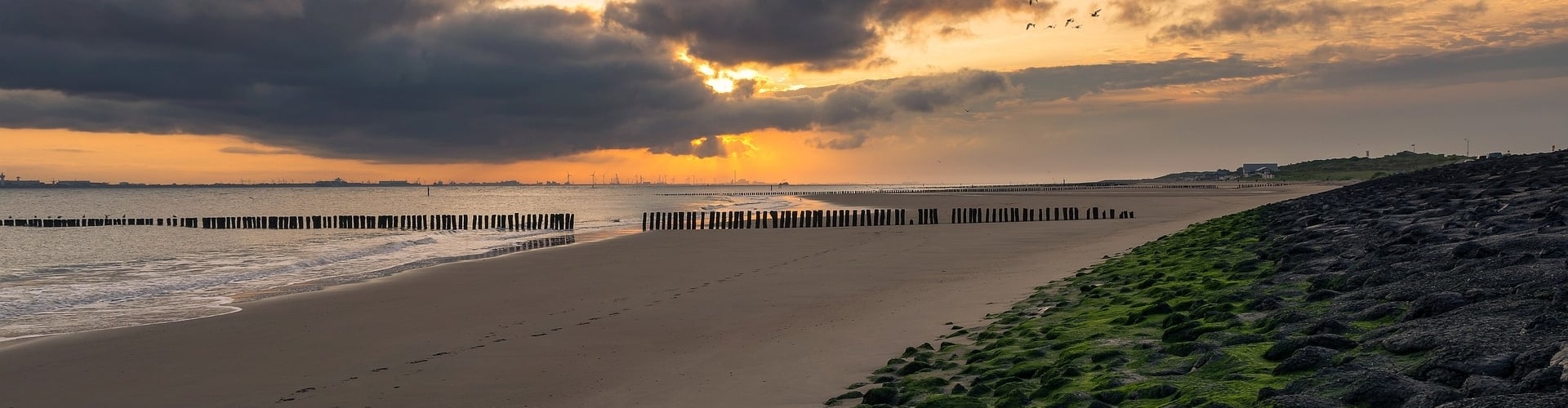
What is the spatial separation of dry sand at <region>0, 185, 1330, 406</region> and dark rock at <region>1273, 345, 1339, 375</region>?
11.1 ft

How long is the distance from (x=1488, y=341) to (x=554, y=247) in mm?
27929

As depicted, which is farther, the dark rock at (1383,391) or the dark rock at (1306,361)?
the dark rock at (1306,361)

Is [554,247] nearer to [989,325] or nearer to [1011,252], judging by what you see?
[1011,252]

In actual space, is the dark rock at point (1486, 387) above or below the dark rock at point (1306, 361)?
above

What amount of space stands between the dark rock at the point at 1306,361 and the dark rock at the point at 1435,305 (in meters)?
1.05

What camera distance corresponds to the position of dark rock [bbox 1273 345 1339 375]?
218 inches

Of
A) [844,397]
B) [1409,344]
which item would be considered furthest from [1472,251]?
[844,397]

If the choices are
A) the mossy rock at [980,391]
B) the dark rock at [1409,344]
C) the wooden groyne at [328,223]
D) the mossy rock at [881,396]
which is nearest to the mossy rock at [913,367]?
the mossy rock at [881,396]

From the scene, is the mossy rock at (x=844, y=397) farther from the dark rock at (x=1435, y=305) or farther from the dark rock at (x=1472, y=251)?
the dark rock at (x=1472, y=251)

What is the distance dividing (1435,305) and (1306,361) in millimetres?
1439

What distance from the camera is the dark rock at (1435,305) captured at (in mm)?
6184

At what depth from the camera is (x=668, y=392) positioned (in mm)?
8203

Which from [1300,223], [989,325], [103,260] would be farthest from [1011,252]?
[103,260]

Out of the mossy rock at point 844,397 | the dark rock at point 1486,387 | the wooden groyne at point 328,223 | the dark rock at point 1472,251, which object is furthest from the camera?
the wooden groyne at point 328,223
